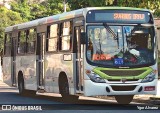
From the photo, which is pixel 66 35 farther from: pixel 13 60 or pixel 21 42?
pixel 13 60

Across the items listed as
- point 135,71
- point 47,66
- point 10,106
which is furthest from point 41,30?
point 135,71

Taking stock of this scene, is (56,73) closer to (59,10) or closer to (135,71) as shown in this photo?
(135,71)

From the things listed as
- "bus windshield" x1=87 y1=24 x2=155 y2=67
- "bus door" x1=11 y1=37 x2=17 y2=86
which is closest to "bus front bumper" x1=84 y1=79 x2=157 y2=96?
"bus windshield" x1=87 y1=24 x2=155 y2=67

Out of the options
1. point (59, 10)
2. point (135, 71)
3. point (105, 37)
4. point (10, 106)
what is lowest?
point (10, 106)

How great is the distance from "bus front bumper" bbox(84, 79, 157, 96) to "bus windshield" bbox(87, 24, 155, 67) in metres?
0.60

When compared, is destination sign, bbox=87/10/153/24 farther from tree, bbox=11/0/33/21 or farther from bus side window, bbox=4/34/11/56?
tree, bbox=11/0/33/21

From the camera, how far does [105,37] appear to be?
16188mm

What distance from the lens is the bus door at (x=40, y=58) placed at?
20328 millimetres

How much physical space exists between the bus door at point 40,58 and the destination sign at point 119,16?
417 centimetres

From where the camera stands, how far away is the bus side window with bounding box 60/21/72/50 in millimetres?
17641

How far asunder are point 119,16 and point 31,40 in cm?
584

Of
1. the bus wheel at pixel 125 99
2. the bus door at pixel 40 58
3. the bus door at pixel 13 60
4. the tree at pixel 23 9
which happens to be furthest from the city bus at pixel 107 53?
the tree at pixel 23 9

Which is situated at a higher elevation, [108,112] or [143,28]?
[143,28]

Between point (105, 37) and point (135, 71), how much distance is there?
1.36m
